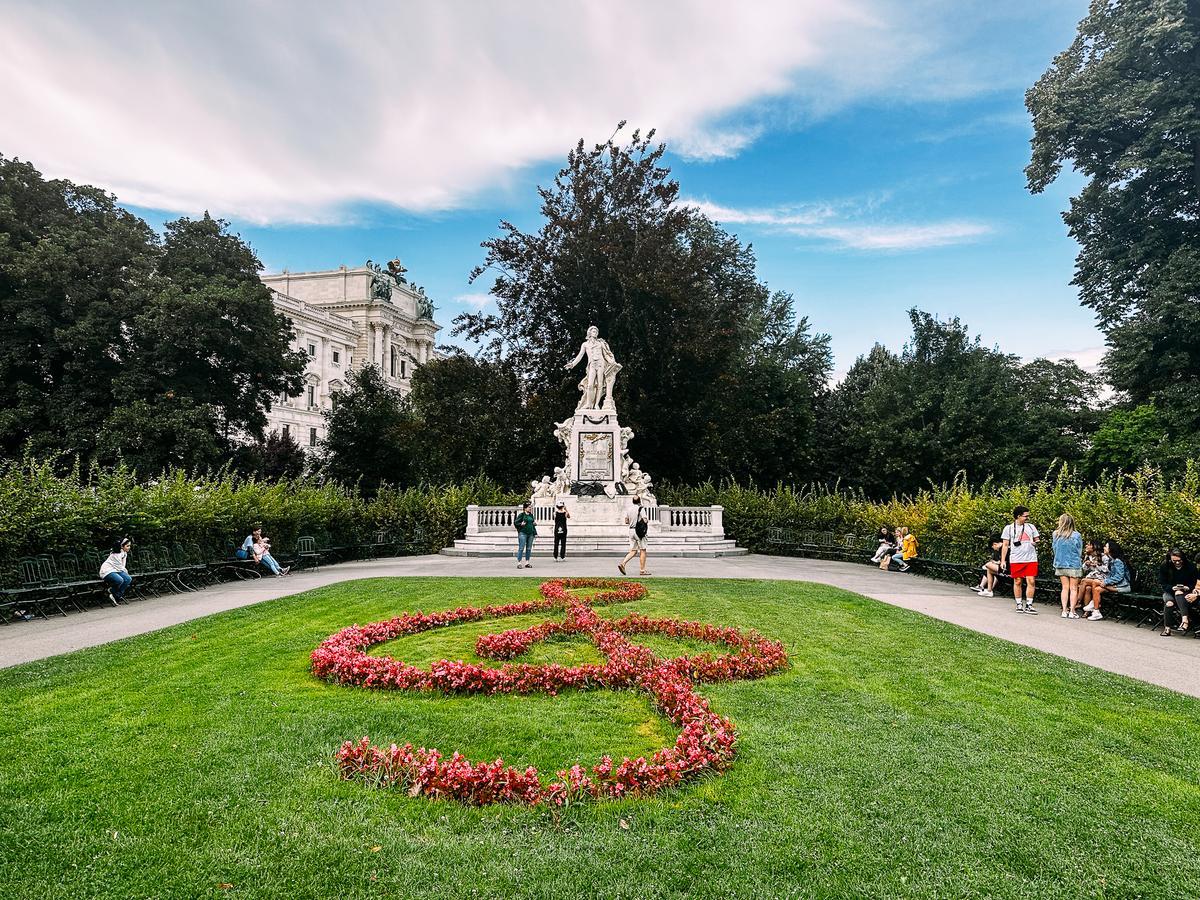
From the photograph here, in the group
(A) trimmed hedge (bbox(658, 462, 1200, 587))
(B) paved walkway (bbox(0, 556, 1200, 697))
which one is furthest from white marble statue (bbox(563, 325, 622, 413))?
(B) paved walkway (bbox(0, 556, 1200, 697))

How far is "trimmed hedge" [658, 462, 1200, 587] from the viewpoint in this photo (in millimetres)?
11781

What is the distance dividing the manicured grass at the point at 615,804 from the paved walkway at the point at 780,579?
155cm

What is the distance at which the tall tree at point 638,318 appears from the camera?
32.2 meters

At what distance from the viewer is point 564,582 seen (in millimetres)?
13594

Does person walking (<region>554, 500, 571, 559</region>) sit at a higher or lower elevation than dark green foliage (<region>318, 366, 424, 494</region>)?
lower

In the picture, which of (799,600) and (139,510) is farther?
(139,510)

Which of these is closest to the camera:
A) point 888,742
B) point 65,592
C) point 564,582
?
point 888,742

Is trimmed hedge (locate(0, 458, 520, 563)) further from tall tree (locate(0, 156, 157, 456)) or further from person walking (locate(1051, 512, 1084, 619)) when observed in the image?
person walking (locate(1051, 512, 1084, 619))

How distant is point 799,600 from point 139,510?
1313 cm

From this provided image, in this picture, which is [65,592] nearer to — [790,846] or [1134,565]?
[790,846]

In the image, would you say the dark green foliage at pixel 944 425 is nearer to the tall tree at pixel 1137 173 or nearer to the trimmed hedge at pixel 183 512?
the tall tree at pixel 1137 173

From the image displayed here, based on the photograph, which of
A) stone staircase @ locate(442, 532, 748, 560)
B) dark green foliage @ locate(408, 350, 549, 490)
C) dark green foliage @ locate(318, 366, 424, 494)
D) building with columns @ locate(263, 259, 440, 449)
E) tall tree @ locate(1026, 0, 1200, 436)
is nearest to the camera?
stone staircase @ locate(442, 532, 748, 560)

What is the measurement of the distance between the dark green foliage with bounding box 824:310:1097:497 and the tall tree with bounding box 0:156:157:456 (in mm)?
34335

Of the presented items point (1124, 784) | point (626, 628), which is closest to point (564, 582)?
point (626, 628)
